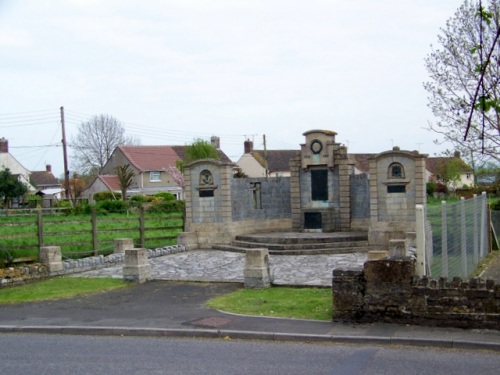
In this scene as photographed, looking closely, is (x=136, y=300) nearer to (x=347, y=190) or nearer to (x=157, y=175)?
(x=347, y=190)

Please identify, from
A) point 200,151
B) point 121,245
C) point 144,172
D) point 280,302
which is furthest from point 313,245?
point 144,172

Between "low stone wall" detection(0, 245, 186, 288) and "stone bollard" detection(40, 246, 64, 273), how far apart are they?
0.36 feet

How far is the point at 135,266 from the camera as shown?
1582cm

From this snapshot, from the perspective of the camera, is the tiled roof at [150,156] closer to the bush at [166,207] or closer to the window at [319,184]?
the bush at [166,207]

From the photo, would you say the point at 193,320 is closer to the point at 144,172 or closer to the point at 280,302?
the point at 280,302

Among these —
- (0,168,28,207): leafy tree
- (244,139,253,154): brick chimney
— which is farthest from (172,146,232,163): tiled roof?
(0,168,28,207): leafy tree

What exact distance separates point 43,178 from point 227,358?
86.6 m

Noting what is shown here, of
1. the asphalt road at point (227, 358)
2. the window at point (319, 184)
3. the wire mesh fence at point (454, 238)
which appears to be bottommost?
the asphalt road at point (227, 358)

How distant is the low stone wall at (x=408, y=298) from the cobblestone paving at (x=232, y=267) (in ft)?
11.8

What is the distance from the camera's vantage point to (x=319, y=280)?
49.1ft

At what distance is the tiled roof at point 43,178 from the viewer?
3493 inches

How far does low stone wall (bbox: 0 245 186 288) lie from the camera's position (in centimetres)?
1602

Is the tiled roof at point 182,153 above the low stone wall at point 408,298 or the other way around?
above

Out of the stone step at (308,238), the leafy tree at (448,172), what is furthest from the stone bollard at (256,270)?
the leafy tree at (448,172)
